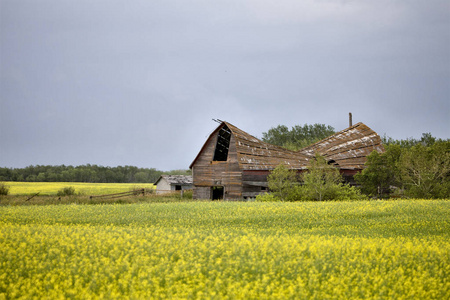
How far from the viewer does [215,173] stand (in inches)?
1612

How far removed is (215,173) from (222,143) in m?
4.30

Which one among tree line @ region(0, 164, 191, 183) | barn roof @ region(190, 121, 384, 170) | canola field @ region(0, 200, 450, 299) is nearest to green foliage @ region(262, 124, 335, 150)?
tree line @ region(0, 164, 191, 183)

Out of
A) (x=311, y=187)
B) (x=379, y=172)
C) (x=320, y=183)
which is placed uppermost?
(x=379, y=172)

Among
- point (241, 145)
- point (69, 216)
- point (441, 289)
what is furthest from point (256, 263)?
point (241, 145)

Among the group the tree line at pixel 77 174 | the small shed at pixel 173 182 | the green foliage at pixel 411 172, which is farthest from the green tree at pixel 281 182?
the tree line at pixel 77 174

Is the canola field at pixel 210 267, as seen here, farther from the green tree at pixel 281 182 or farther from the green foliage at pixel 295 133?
the green foliage at pixel 295 133

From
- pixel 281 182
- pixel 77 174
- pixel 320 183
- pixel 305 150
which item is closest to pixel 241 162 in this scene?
pixel 281 182

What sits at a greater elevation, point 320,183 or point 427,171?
point 427,171

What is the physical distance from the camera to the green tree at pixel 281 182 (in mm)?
34969

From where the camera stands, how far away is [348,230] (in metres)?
18.2

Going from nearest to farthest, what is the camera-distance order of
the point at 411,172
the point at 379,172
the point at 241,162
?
the point at 411,172 → the point at 379,172 → the point at 241,162

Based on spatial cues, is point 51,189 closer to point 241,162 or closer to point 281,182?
point 241,162

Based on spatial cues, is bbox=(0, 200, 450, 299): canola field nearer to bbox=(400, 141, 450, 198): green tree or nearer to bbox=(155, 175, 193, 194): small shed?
bbox=(400, 141, 450, 198): green tree

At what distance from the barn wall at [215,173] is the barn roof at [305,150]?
0.62 m
